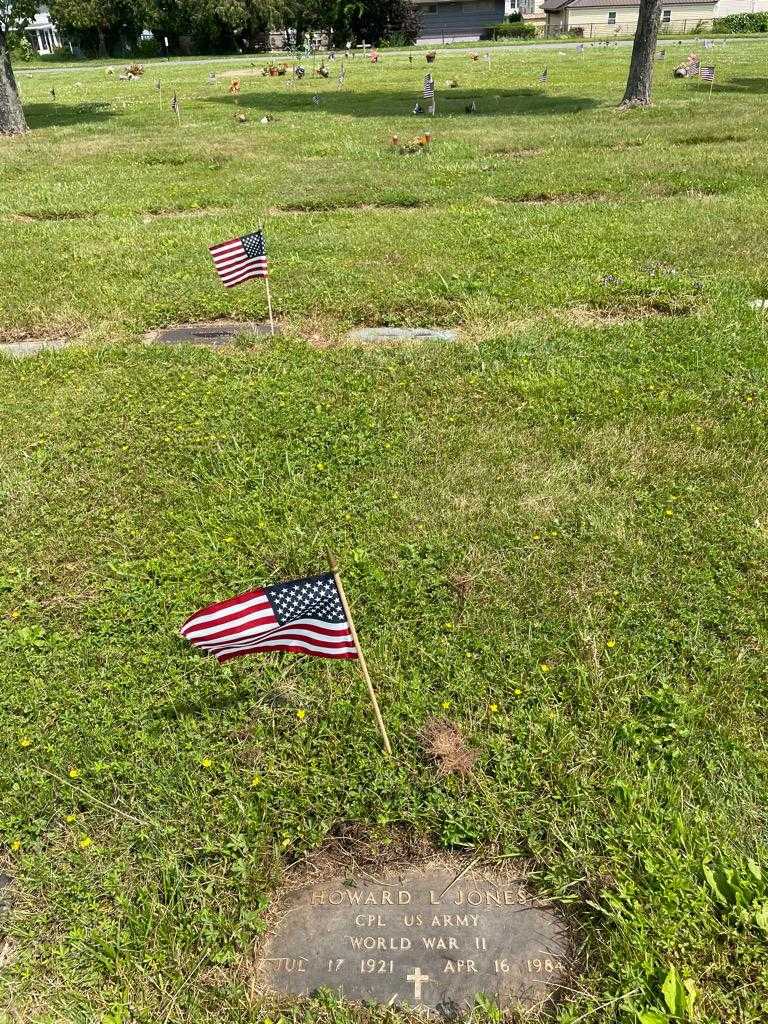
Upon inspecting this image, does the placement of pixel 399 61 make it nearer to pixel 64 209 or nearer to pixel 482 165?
pixel 482 165

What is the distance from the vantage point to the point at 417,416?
5.22 m

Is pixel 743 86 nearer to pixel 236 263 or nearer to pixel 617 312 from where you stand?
pixel 617 312

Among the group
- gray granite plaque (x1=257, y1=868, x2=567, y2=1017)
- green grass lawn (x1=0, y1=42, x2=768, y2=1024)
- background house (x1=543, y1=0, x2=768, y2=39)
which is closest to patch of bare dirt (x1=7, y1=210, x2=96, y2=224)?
green grass lawn (x1=0, y1=42, x2=768, y2=1024)

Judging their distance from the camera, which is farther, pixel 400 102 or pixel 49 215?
pixel 400 102

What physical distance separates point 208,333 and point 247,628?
4917 millimetres

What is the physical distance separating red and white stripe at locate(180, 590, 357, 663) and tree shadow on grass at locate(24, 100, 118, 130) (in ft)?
69.4

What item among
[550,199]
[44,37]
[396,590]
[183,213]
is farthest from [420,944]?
[44,37]

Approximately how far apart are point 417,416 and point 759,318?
11.5ft

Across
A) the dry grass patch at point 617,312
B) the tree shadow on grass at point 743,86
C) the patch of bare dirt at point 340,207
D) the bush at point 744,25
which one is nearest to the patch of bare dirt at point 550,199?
the patch of bare dirt at point 340,207

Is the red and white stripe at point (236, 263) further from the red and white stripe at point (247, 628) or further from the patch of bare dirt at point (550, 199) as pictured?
the patch of bare dirt at point (550, 199)

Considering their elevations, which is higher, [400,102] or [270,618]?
[400,102]

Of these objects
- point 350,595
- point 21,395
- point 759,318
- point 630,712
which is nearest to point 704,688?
point 630,712

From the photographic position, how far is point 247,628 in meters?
2.55

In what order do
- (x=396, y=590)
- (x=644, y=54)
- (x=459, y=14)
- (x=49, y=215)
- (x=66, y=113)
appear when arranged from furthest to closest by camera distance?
1. (x=459, y=14)
2. (x=66, y=113)
3. (x=644, y=54)
4. (x=49, y=215)
5. (x=396, y=590)
